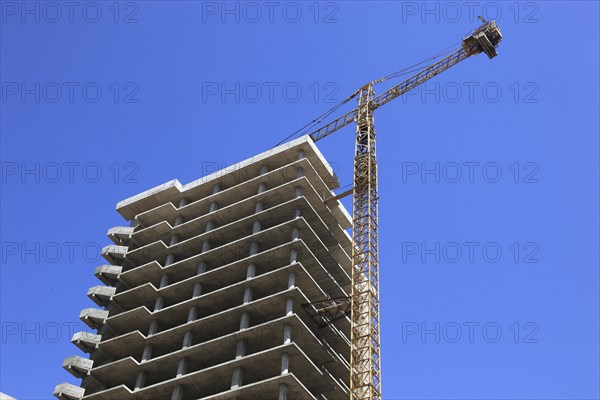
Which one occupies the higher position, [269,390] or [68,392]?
[68,392]

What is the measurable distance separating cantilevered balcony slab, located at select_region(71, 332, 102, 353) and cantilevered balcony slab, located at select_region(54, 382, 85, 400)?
455 centimetres

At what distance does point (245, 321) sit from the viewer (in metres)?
60.2

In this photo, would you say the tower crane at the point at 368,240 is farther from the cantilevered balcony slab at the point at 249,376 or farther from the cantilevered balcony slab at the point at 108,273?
the cantilevered balcony slab at the point at 108,273

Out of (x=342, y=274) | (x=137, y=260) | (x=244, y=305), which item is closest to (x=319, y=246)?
(x=342, y=274)

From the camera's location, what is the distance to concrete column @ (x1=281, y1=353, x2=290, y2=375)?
178 ft

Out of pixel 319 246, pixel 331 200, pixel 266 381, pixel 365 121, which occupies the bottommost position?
pixel 266 381

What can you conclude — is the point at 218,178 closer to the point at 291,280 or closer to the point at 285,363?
the point at 291,280

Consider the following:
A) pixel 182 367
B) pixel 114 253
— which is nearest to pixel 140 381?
pixel 182 367

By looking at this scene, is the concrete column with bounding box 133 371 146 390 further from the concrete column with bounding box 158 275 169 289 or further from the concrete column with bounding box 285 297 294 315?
the concrete column with bounding box 285 297 294 315

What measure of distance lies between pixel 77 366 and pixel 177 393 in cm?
1311

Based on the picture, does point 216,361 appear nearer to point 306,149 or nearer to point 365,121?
point 306,149

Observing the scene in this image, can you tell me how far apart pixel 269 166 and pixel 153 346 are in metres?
19.5

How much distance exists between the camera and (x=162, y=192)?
77.2 m

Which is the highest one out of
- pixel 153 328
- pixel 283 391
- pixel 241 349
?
pixel 153 328
